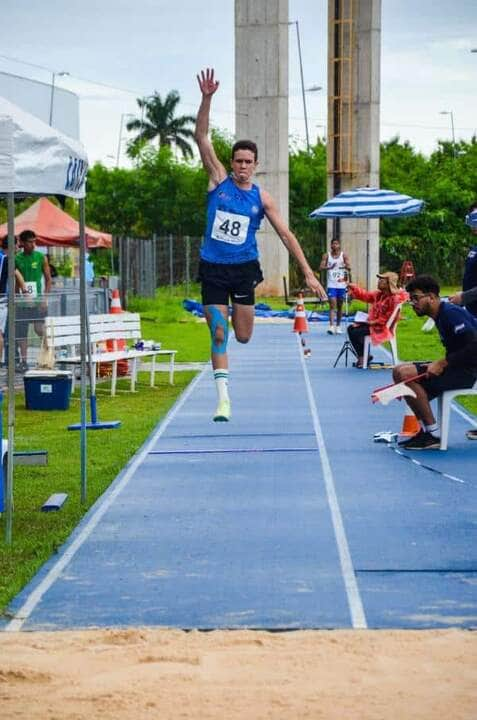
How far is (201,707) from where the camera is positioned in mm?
5473

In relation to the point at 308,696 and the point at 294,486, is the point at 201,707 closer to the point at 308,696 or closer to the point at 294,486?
the point at 308,696

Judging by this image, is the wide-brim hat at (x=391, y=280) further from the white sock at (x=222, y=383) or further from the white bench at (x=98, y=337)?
the white sock at (x=222, y=383)

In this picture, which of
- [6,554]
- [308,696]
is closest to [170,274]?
[6,554]

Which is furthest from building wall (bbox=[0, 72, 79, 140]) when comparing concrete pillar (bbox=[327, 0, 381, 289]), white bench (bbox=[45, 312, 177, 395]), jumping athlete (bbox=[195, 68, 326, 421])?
concrete pillar (bbox=[327, 0, 381, 289])

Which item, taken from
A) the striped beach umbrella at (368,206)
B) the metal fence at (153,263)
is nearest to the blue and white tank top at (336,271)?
the striped beach umbrella at (368,206)

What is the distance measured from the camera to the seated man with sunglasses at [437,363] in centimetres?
1252

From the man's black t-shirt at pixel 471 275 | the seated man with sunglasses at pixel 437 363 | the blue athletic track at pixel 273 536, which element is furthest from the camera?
the man's black t-shirt at pixel 471 275

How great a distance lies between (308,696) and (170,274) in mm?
45257

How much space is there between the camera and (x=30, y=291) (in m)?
20.9

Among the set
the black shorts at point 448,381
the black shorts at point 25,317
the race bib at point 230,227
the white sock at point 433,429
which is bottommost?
the white sock at point 433,429

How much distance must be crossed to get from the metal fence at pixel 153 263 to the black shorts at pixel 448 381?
25623 millimetres

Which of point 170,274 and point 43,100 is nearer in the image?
point 43,100

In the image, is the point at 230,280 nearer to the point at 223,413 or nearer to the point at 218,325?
the point at 218,325

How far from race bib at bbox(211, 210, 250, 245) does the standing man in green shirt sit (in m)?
6.96
